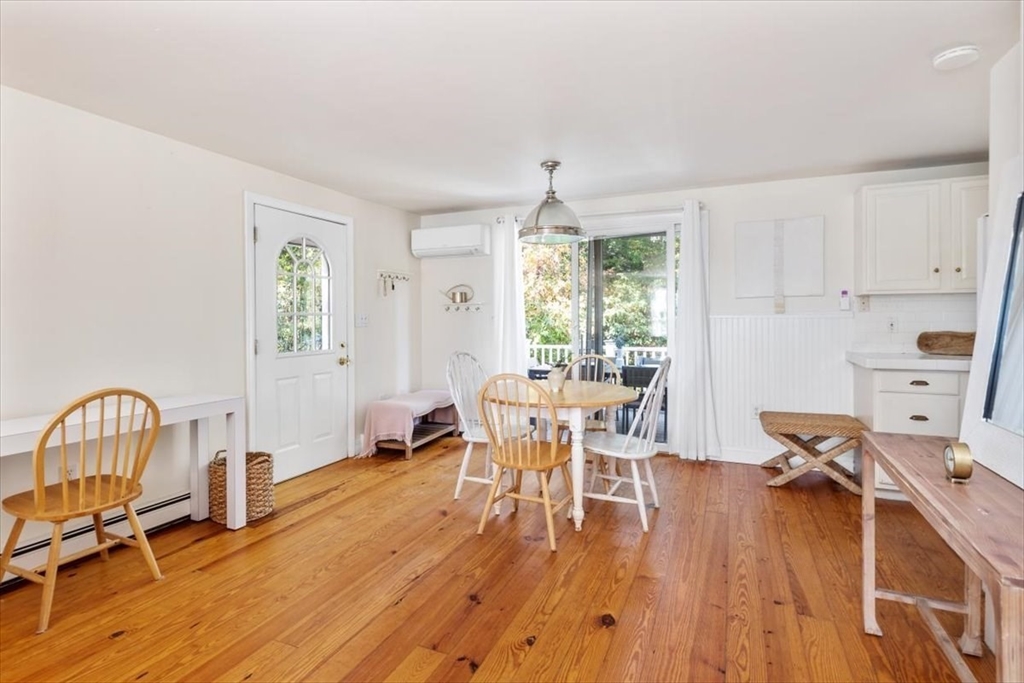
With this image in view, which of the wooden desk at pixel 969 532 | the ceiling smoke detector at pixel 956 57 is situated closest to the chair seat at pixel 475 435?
the wooden desk at pixel 969 532

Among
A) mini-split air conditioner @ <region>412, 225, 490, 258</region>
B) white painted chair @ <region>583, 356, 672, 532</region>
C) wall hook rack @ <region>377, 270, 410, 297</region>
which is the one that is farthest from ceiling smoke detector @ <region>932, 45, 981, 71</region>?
wall hook rack @ <region>377, 270, 410, 297</region>

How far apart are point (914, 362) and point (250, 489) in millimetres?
4054

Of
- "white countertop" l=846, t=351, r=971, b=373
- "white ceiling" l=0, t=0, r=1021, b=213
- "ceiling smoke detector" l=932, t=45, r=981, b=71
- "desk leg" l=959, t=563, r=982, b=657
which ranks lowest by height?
"desk leg" l=959, t=563, r=982, b=657

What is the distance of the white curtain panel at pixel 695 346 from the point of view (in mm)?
4139

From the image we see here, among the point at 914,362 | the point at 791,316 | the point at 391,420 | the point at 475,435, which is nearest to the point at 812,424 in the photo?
the point at 914,362

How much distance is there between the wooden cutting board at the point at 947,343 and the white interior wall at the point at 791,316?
193 mm

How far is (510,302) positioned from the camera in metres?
4.80

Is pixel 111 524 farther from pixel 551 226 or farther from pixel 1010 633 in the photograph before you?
pixel 1010 633

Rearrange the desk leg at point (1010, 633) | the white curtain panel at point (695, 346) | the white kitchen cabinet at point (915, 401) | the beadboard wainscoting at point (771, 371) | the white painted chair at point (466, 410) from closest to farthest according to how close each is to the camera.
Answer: the desk leg at point (1010, 633) → the white kitchen cabinet at point (915, 401) → the white painted chair at point (466, 410) → the beadboard wainscoting at point (771, 371) → the white curtain panel at point (695, 346)

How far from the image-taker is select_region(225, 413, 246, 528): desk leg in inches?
111

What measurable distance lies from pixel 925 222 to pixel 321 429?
15.0ft

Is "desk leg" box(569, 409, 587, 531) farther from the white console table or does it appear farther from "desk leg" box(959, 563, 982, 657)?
the white console table

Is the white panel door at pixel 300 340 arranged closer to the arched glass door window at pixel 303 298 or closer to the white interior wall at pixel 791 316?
the arched glass door window at pixel 303 298

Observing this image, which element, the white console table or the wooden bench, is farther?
the wooden bench
